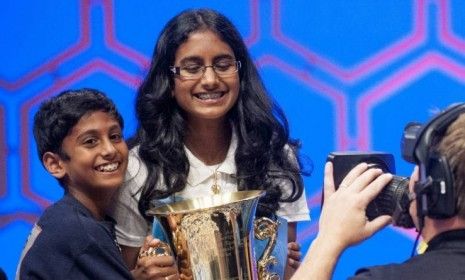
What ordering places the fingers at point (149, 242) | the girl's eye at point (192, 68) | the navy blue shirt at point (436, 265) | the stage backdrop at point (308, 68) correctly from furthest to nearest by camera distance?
the stage backdrop at point (308, 68) < the girl's eye at point (192, 68) < the fingers at point (149, 242) < the navy blue shirt at point (436, 265)

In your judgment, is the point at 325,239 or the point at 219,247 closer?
the point at 325,239

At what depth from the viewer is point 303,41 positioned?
3506 mm

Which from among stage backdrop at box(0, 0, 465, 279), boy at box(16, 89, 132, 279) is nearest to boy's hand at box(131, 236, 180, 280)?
boy at box(16, 89, 132, 279)

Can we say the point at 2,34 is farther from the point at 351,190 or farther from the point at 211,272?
the point at 351,190

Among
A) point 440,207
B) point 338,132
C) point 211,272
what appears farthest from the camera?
point 338,132

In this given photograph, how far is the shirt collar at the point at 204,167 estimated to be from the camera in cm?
255

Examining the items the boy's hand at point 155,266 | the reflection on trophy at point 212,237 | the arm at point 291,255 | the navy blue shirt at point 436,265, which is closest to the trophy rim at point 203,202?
the reflection on trophy at point 212,237

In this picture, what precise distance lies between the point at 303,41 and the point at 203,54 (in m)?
1.07

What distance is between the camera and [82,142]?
7.79 feet

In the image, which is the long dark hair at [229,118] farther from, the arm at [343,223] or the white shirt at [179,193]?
the arm at [343,223]

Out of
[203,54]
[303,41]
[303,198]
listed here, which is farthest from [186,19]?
[303,41]

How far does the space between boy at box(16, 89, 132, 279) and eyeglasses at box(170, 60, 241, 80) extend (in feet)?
0.67

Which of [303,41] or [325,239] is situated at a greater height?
[303,41]

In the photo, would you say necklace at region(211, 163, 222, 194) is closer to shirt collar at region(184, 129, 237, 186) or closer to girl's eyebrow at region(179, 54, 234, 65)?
shirt collar at region(184, 129, 237, 186)
